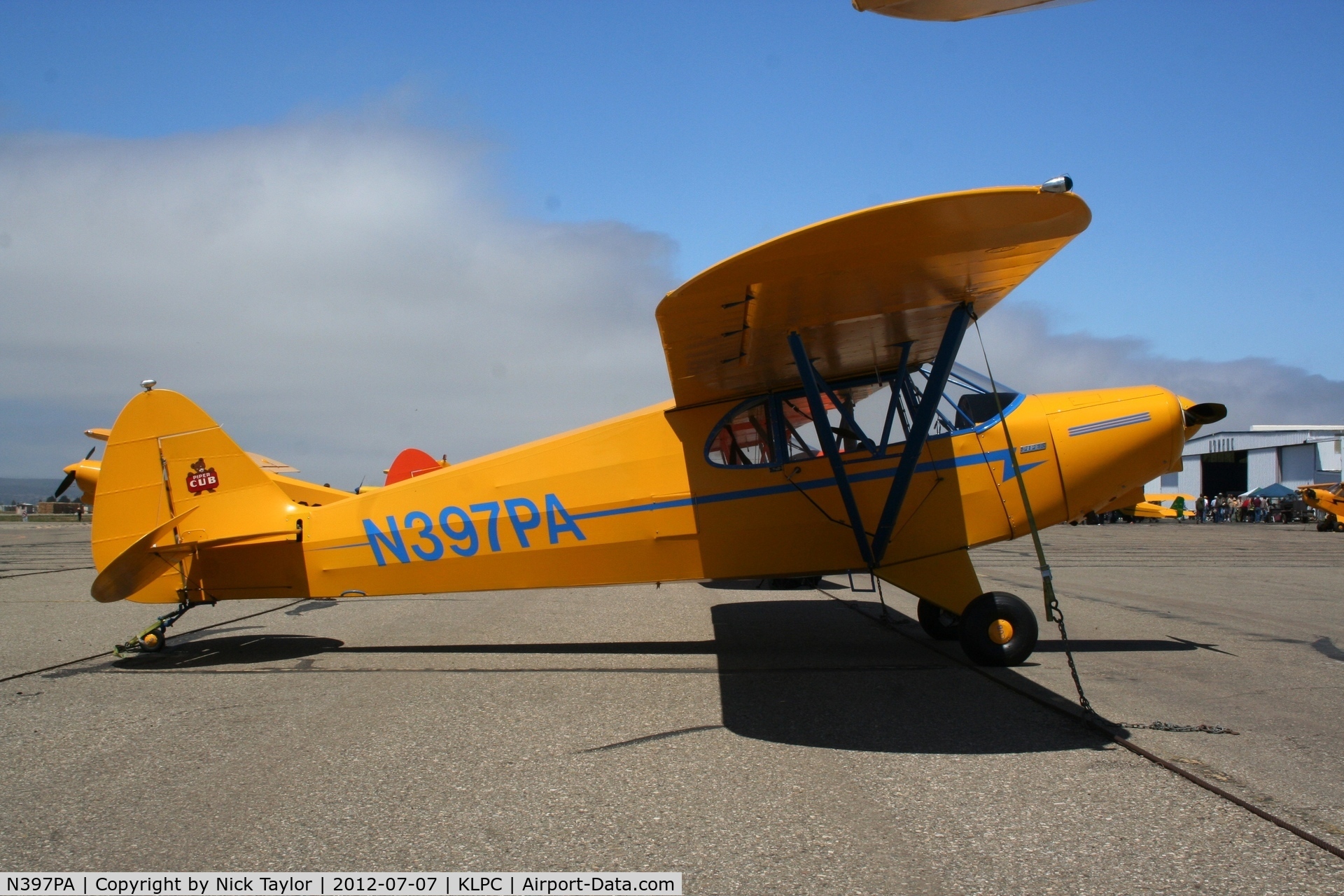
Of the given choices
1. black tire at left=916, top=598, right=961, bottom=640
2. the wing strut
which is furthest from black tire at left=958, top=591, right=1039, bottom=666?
black tire at left=916, top=598, right=961, bottom=640

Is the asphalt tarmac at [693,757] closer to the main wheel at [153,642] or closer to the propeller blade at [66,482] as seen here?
the main wheel at [153,642]

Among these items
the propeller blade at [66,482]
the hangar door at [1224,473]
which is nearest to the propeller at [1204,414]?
the propeller blade at [66,482]

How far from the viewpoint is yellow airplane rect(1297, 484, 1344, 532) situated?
3550cm

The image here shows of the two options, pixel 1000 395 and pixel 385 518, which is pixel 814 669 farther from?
pixel 385 518

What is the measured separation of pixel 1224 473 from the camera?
7519 centimetres

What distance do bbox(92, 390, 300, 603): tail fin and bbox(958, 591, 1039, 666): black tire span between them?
6287 millimetres

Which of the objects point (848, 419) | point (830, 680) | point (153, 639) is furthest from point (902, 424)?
point (153, 639)

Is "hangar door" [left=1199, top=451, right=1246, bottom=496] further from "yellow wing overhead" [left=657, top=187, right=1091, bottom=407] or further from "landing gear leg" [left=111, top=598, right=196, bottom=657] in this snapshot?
"landing gear leg" [left=111, top=598, right=196, bottom=657]

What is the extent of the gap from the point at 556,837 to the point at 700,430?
14.7 ft

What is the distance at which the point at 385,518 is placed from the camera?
7688mm

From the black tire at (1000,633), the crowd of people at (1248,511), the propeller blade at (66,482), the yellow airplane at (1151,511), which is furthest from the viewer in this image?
the crowd of people at (1248,511)

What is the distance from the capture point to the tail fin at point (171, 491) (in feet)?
25.4

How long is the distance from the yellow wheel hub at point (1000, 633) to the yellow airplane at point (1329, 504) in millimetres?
39193

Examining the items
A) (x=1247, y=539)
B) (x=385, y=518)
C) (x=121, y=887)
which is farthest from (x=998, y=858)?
(x=1247, y=539)
